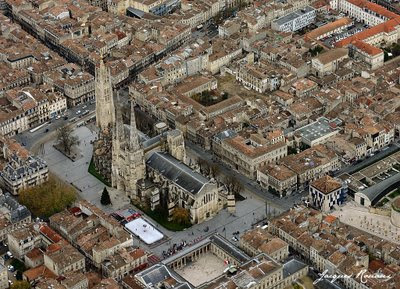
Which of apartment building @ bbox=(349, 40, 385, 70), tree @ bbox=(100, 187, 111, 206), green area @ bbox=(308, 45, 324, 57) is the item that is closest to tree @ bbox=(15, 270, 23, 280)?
tree @ bbox=(100, 187, 111, 206)

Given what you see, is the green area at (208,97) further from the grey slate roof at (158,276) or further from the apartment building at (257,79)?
the grey slate roof at (158,276)

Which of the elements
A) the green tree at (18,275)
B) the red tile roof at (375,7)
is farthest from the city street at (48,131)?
the red tile roof at (375,7)

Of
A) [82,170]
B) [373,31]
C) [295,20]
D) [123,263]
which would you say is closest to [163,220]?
[123,263]

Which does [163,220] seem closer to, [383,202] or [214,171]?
[214,171]

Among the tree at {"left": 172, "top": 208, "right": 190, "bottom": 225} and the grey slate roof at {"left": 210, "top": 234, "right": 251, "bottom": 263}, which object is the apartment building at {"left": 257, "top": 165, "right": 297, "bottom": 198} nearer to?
the tree at {"left": 172, "top": 208, "right": 190, "bottom": 225}

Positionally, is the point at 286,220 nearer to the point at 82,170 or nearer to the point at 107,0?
the point at 82,170
